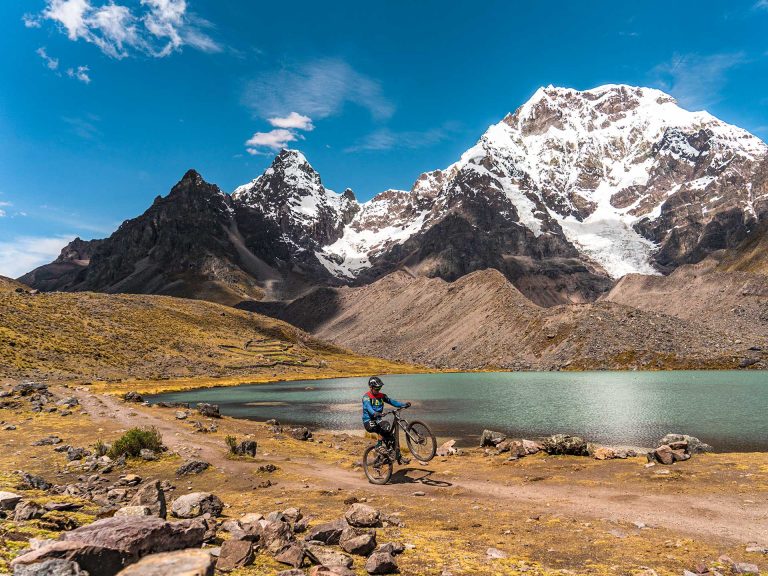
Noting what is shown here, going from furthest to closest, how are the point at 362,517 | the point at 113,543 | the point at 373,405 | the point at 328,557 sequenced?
the point at 373,405 → the point at 362,517 → the point at 328,557 → the point at 113,543

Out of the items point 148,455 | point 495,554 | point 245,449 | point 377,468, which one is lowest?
point 148,455

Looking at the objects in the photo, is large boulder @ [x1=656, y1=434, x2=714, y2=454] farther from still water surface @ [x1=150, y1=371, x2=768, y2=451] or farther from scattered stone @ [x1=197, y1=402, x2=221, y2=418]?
scattered stone @ [x1=197, y1=402, x2=221, y2=418]

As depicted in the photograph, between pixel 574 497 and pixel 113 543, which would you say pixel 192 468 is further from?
pixel 113 543

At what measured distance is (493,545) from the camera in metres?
12.5

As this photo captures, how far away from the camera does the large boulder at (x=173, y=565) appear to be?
6.96 metres

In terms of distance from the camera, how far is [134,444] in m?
26.9

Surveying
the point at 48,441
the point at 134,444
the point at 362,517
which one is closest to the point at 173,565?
the point at 362,517

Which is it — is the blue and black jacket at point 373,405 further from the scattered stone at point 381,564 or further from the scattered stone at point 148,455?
the scattered stone at point 148,455

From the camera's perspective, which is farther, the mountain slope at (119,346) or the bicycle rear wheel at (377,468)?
the mountain slope at (119,346)

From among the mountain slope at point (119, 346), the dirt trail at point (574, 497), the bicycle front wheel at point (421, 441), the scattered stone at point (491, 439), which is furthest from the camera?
the mountain slope at point (119, 346)

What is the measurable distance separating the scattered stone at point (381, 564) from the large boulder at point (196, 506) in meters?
7.23

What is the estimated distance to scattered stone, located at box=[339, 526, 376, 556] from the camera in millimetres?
11383

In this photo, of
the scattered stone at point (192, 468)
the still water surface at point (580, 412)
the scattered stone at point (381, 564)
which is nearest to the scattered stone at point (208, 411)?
the still water surface at point (580, 412)

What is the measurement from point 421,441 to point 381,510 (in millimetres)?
7386
